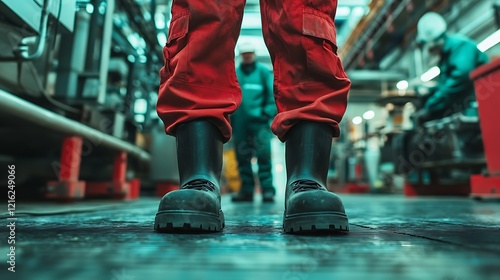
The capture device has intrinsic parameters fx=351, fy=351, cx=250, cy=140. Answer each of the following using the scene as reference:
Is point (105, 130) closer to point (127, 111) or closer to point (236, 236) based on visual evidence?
point (127, 111)

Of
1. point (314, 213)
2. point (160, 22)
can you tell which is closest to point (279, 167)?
point (160, 22)

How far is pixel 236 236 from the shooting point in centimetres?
53

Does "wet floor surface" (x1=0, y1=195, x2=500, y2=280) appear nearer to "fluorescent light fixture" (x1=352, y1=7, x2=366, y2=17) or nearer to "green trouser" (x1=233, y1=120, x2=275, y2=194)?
"green trouser" (x1=233, y1=120, x2=275, y2=194)

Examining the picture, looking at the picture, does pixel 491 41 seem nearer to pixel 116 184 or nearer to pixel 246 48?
pixel 246 48

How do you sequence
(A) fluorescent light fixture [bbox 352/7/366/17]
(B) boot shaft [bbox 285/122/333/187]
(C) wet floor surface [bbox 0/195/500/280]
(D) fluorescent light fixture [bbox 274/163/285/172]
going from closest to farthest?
1. (C) wet floor surface [bbox 0/195/500/280]
2. (B) boot shaft [bbox 285/122/333/187]
3. (A) fluorescent light fixture [bbox 352/7/366/17]
4. (D) fluorescent light fixture [bbox 274/163/285/172]

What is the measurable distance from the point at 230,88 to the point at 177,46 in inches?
5.2

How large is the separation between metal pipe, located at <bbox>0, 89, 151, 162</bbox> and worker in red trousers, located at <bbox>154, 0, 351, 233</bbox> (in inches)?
29.5

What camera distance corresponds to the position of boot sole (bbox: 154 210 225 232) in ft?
1.82

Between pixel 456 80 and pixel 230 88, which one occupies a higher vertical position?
pixel 456 80

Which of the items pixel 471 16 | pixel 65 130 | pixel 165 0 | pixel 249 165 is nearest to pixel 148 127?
pixel 249 165

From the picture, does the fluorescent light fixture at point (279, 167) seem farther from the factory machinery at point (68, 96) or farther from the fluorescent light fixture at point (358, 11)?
the factory machinery at point (68, 96)

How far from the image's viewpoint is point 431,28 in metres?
3.08

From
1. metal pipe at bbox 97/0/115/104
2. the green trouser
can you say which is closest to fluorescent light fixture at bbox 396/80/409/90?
the green trouser

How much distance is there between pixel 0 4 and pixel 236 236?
1.02 meters
